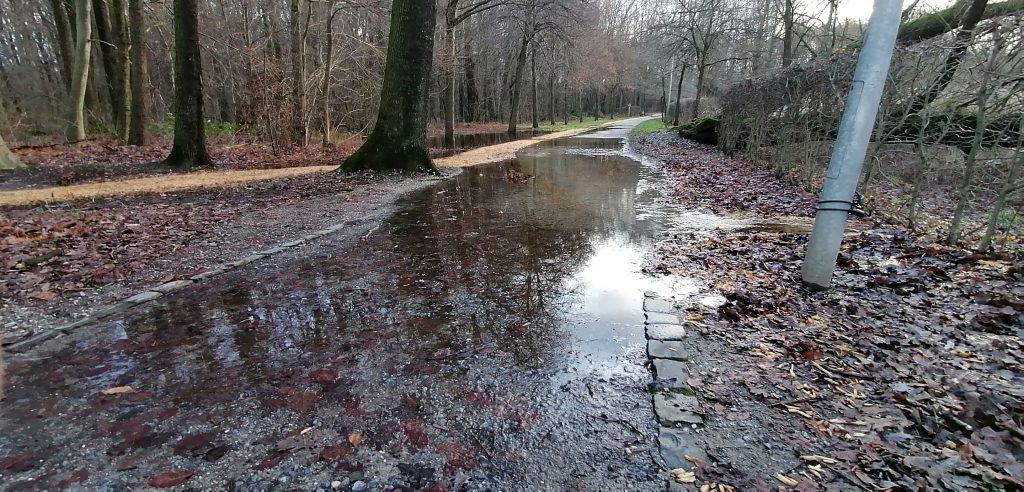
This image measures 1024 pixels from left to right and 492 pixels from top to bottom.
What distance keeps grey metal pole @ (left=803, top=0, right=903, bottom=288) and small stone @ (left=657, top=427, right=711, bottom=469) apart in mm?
2655

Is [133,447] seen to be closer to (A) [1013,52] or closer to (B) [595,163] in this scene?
(A) [1013,52]

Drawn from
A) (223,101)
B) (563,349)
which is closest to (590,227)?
(563,349)

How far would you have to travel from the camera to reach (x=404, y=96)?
38.4 ft

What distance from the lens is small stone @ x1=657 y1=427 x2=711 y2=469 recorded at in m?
2.28

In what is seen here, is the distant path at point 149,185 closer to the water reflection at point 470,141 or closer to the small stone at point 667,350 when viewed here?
the water reflection at point 470,141

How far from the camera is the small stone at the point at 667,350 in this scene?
324cm

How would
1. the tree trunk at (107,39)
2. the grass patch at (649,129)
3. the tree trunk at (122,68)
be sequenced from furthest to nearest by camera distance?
the grass patch at (649,129) < the tree trunk at (107,39) < the tree trunk at (122,68)

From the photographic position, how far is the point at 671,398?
2.78 metres

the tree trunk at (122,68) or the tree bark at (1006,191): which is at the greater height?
the tree trunk at (122,68)

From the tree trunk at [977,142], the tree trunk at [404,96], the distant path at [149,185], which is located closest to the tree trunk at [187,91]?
the distant path at [149,185]

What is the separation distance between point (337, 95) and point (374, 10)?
6.02 meters

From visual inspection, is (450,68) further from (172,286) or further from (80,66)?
(172,286)

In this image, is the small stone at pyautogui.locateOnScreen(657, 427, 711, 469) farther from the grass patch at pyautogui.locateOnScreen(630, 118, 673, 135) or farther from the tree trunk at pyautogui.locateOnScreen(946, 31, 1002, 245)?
the grass patch at pyautogui.locateOnScreen(630, 118, 673, 135)

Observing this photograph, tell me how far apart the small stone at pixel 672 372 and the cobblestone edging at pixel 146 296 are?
4153 millimetres
